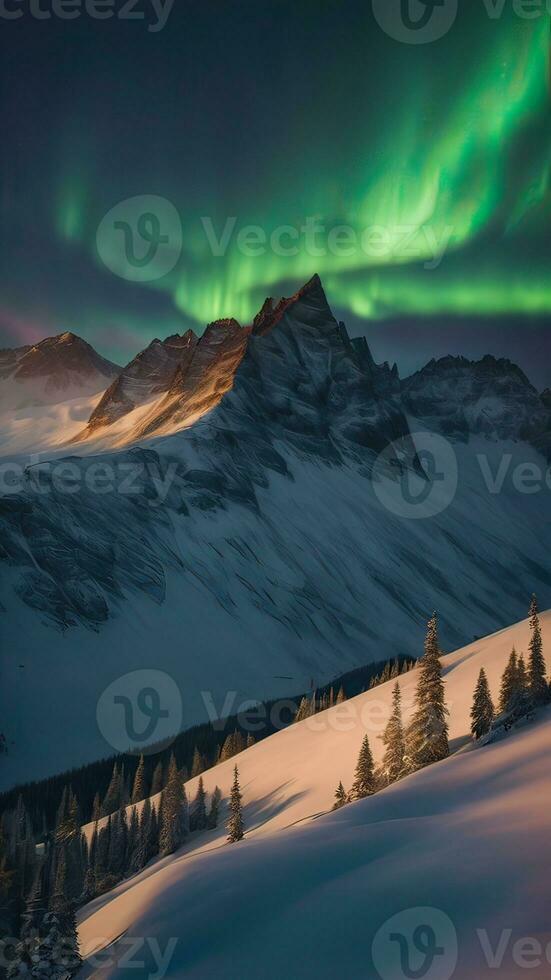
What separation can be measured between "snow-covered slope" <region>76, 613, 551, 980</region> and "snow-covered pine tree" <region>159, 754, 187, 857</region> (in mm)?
25974

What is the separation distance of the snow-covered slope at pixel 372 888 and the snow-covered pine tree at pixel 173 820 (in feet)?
85.2

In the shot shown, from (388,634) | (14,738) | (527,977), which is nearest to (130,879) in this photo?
(527,977)

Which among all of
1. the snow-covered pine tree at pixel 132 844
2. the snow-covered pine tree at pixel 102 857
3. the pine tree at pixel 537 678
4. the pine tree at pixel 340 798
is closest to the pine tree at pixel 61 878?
the snow-covered pine tree at pixel 102 857

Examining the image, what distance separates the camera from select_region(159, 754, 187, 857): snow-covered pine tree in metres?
48.2

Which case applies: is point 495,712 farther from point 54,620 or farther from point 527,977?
point 54,620

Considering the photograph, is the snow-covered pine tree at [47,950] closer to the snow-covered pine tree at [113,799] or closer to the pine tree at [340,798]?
the pine tree at [340,798]

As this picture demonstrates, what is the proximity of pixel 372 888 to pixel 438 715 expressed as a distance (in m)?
18.2

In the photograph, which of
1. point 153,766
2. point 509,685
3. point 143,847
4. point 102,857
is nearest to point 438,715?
point 509,685

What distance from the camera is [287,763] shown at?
5309cm

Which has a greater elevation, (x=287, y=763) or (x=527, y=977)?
(x=287, y=763)

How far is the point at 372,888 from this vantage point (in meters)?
14.7

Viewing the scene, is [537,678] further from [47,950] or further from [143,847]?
[143,847]

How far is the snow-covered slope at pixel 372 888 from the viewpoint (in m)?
12.7

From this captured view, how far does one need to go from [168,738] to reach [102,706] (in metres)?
12.6
